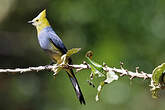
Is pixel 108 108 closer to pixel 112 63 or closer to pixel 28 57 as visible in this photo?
pixel 112 63

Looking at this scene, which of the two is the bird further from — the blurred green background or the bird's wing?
the blurred green background

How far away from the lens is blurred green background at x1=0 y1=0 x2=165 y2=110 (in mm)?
6965

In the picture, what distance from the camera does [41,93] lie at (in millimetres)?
8109

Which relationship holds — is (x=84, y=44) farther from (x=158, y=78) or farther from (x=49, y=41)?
(x=158, y=78)

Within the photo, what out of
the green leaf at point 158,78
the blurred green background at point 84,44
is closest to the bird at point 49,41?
the green leaf at point 158,78

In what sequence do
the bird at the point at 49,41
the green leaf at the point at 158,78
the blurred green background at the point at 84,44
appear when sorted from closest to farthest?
the green leaf at the point at 158,78
the bird at the point at 49,41
the blurred green background at the point at 84,44

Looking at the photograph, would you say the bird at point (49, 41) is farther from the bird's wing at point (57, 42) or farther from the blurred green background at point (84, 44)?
the blurred green background at point (84, 44)

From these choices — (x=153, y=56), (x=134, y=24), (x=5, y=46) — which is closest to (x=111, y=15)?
(x=134, y=24)

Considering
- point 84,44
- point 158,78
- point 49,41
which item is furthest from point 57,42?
point 84,44

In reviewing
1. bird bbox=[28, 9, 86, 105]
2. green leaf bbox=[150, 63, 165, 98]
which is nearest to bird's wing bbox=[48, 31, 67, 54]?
bird bbox=[28, 9, 86, 105]

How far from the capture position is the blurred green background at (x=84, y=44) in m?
6.96

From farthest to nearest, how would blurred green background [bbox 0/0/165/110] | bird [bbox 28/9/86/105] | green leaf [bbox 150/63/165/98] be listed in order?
blurred green background [bbox 0/0/165/110]
bird [bbox 28/9/86/105]
green leaf [bbox 150/63/165/98]

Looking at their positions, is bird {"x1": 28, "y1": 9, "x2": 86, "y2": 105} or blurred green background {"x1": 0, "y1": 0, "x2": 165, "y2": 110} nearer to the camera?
bird {"x1": 28, "y1": 9, "x2": 86, "y2": 105}

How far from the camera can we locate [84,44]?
24.9 ft
